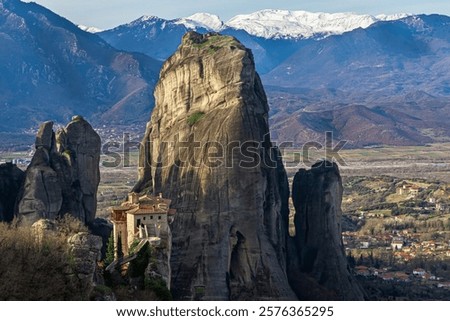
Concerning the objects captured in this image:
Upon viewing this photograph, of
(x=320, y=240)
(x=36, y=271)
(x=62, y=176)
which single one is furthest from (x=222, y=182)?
(x=36, y=271)

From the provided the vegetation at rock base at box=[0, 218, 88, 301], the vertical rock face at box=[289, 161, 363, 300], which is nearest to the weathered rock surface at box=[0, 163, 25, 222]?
the vertical rock face at box=[289, 161, 363, 300]

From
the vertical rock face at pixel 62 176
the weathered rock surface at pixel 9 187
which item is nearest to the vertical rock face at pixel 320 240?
the vertical rock face at pixel 62 176

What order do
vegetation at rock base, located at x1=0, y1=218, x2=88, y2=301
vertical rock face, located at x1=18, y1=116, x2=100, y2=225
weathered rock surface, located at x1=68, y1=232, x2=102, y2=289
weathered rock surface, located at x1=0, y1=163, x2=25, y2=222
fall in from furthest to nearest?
1. weathered rock surface, located at x1=0, y1=163, x2=25, y2=222
2. vertical rock face, located at x1=18, y1=116, x2=100, y2=225
3. weathered rock surface, located at x1=68, y1=232, x2=102, y2=289
4. vegetation at rock base, located at x1=0, y1=218, x2=88, y2=301

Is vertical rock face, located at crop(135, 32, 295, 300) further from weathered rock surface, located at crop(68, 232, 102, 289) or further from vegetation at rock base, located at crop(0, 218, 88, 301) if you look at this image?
weathered rock surface, located at crop(68, 232, 102, 289)

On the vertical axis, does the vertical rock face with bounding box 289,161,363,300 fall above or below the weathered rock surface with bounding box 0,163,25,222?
below

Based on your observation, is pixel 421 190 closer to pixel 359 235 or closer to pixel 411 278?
pixel 359 235

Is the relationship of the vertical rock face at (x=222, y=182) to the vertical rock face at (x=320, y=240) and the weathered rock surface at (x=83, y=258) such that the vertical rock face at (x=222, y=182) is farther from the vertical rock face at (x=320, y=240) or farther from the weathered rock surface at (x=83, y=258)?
the weathered rock surface at (x=83, y=258)

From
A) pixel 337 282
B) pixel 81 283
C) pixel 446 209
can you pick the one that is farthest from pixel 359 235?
pixel 81 283

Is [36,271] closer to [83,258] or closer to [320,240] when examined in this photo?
[83,258]
